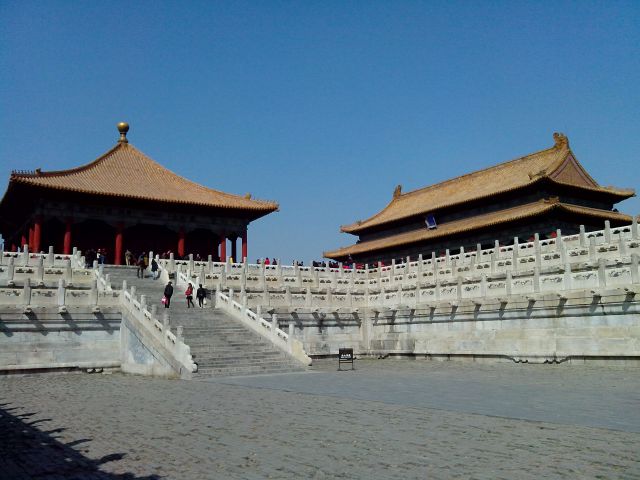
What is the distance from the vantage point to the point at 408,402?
1076 centimetres

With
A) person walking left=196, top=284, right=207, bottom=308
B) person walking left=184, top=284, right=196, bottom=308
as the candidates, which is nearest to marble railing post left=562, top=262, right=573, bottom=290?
person walking left=196, top=284, right=207, bottom=308

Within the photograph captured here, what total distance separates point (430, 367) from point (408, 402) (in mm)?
9229

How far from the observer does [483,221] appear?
36.2 metres

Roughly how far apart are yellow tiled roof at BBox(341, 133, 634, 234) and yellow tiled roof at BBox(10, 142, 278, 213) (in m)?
10.6

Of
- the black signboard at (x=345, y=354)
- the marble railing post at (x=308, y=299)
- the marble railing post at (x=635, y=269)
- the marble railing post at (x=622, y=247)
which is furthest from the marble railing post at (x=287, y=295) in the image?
the marble railing post at (x=635, y=269)

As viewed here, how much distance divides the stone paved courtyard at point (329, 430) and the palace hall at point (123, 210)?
24.3m

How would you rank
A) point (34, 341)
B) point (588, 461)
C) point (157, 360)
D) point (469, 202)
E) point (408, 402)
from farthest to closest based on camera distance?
point (469, 202) < point (34, 341) < point (157, 360) < point (408, 402) < point (588, 461)

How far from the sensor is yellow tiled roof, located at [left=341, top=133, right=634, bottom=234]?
35594 mm

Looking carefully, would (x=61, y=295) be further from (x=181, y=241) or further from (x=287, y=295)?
(x=181, y=241)

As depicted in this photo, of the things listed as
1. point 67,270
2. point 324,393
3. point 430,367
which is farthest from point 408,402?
point 67,270

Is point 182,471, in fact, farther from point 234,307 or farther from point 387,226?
point 387,226

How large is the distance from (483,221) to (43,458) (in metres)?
32.2

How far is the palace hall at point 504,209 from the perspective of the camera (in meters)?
33.7

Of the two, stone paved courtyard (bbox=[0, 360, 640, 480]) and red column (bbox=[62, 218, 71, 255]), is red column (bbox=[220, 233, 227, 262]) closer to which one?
red column (bbox=[62, 218, 71, 255])
